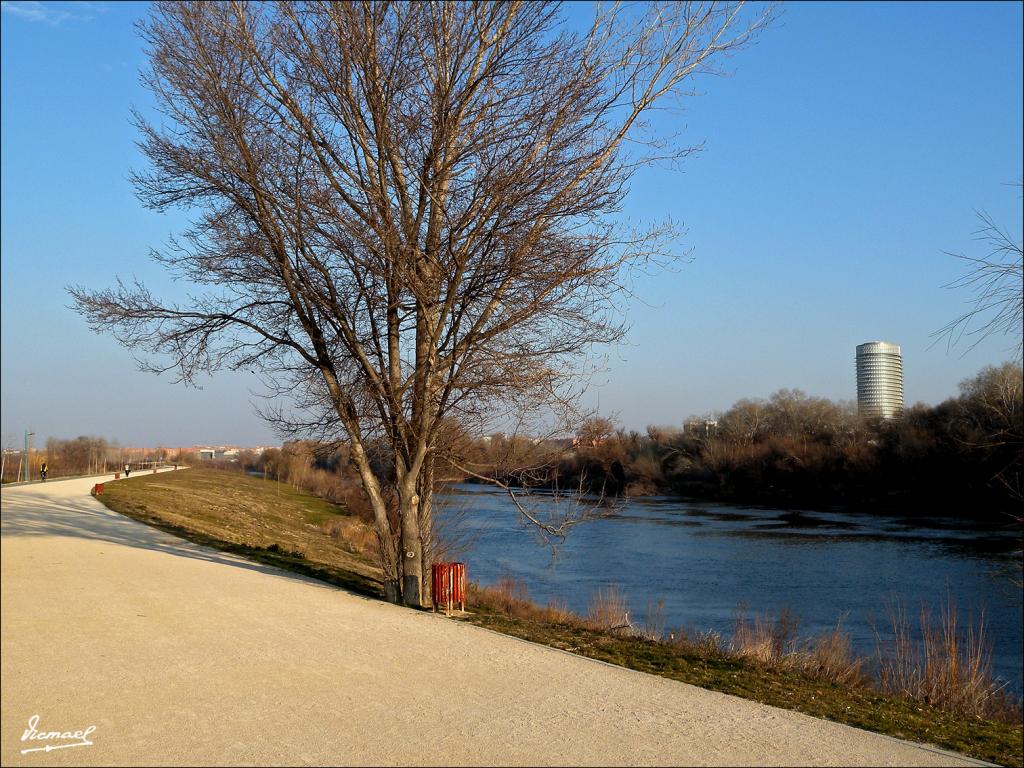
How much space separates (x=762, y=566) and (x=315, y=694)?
20.9 m

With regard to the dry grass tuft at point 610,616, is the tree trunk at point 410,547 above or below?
above

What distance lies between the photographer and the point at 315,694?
23.0 ft

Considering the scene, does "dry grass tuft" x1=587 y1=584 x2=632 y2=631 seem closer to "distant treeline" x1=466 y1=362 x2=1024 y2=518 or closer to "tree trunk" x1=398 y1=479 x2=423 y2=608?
"tree trunk" x1=398 y1=479 x2=423 y2=608

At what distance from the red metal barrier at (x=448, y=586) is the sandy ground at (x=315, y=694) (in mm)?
1078

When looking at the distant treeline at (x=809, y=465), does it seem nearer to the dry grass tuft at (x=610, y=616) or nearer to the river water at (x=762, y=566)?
the river water at (x=762, y=566)

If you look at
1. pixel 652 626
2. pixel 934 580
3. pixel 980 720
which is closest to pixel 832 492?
pixel 934 580

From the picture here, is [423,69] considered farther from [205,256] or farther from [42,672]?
[42,672]

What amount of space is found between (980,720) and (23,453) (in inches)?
415

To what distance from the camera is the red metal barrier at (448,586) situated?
1178 centimetres

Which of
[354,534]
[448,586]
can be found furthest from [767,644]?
[354,534]

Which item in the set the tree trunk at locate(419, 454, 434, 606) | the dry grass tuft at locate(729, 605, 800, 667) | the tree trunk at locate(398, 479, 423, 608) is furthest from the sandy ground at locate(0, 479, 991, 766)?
the dry grass tuft at locate(729, 605, 800, 667)

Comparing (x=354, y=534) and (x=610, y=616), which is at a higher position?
(x=354, y=534)
